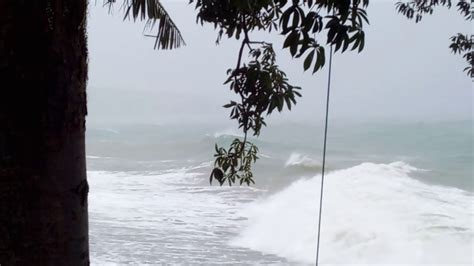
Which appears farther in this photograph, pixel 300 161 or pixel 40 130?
pixel 300 161

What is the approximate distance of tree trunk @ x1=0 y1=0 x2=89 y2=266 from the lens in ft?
2.41

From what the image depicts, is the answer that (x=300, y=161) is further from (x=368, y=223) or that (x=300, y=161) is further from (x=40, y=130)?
(x=40, y=130)

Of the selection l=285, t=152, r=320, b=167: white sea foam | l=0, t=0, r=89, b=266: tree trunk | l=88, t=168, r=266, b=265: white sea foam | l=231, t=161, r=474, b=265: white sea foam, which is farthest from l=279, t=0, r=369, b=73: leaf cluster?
l=285, t=152, r=320, b=167: white sea foam

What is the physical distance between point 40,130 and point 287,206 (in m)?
7.35

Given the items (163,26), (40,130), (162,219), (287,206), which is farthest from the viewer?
(287,206)

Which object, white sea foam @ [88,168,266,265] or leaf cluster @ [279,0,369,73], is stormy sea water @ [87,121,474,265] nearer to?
white sea foam @ [88,168,266,265]

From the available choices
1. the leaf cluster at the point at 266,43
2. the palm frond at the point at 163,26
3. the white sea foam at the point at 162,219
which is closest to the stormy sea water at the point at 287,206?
the white sea foam at the point at 162,219

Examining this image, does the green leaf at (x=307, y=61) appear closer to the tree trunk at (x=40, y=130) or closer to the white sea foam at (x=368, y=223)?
the tree trunk at (x=40, y=130)

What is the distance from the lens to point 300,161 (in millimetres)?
11461

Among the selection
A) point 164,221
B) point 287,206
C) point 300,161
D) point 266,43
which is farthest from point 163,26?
point 300,161

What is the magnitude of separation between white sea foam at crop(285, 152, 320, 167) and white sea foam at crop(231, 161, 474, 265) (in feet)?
4.87

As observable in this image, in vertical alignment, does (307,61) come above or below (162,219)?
above

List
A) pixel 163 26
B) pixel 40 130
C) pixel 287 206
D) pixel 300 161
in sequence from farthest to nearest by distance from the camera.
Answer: pixel 300 161 < pixel 287 206 < pixel 163 26 < pixel 40 130

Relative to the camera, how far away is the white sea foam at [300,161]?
11.1 m
